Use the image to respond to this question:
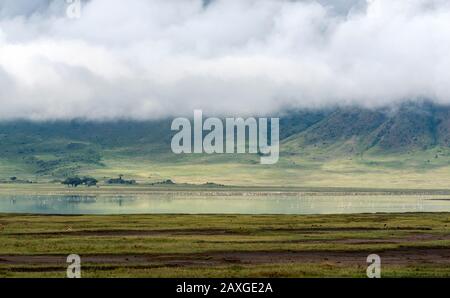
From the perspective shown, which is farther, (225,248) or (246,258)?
(225,248)

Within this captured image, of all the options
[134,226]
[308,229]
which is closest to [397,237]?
[308,229]

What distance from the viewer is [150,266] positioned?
63469 millimetres

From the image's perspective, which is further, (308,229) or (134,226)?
(134,226)

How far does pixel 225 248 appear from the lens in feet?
258

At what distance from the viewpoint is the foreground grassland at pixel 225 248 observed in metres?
60.8

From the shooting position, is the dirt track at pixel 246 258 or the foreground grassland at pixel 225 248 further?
the dirt track at pixel 246 258

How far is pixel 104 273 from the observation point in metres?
59.2

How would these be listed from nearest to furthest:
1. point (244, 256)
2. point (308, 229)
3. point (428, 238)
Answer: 1. point (244, 256)
2. point (428, 238)
3. point (308, 229)

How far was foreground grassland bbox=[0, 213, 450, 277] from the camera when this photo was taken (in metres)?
60.8

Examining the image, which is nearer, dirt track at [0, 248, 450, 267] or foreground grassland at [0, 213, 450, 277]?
foreground grassland at [0, 213, 450, 277]
